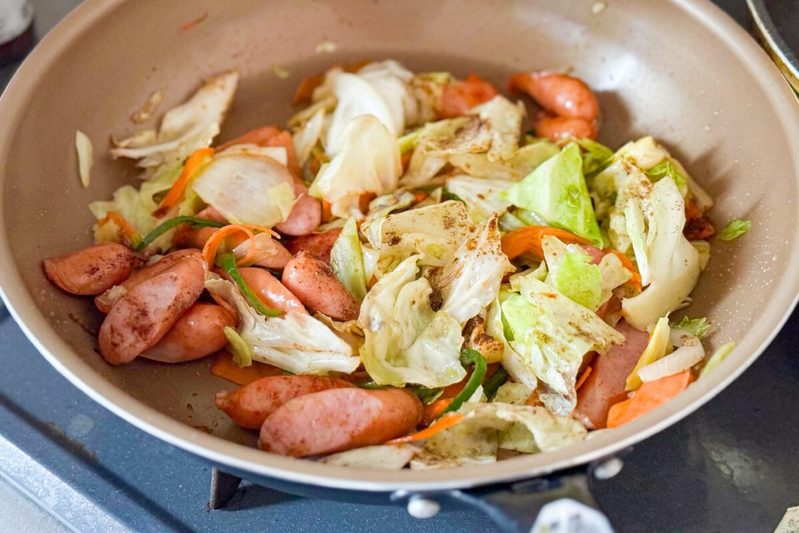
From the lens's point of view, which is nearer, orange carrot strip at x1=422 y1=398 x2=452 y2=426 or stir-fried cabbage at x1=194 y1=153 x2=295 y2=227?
orange carrot strip at x1=422 y1=398 x2=452 y2=426

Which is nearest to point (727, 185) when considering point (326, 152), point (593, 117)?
point (593, 117)

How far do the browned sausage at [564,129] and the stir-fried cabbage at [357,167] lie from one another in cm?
35

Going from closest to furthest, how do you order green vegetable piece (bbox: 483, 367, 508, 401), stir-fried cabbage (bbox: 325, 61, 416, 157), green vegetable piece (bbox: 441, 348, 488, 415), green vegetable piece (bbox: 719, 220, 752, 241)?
green vegetable piece (bbox: 441, 348, 488, 415) < green vegetable piece (bbox: 483, 367, 508, 401) < green vegetable piece (bbox: 719, 220, 752, 241) < stir-fried cabbage (bbox: 325, 61, 416, 157)

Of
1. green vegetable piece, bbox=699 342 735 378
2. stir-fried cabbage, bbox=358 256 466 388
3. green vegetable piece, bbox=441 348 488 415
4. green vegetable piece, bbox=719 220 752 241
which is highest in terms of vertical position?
green vegetable piece, bbox=719 220 752 241

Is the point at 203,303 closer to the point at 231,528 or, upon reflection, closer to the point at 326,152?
the point at 231,528

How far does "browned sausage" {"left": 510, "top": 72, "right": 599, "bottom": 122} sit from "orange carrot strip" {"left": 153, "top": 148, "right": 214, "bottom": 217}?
705 mm

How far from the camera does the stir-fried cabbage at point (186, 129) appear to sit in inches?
63.2

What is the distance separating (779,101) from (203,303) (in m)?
1.04

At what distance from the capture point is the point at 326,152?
1.67 metres

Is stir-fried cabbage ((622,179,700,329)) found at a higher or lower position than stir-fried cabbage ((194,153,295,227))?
higher

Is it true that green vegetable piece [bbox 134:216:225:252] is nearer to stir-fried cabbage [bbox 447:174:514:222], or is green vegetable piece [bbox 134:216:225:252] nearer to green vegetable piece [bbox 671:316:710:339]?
stir-fried cabbage [bbox 447:174:514:222]

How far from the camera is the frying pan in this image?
98 centimetres

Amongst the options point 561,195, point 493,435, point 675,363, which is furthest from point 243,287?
point 675,363


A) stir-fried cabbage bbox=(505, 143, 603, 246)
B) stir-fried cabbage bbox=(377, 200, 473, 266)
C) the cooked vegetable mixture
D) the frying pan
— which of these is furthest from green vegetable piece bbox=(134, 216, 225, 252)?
stir-fried cabbage bbox=(505, 143, 603, 246)
